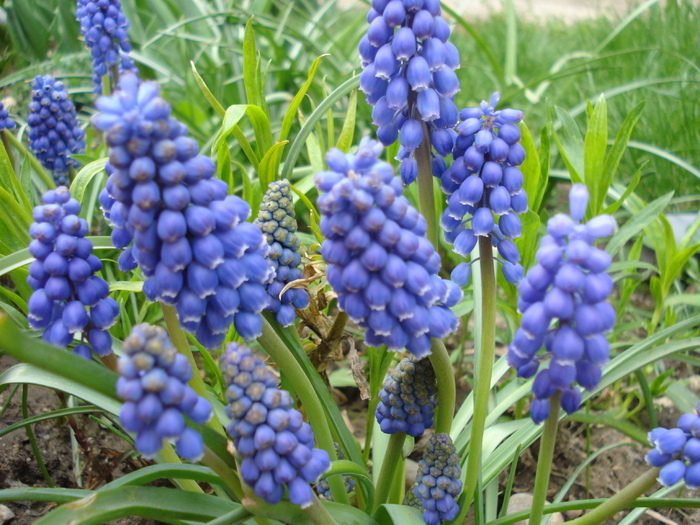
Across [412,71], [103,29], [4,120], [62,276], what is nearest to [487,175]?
[412,71]

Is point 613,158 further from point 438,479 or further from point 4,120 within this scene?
point 4,120

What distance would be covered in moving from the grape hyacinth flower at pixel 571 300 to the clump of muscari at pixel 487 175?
50 centimetres

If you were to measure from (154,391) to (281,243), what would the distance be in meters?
0.99

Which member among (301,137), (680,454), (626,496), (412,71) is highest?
(412,71)

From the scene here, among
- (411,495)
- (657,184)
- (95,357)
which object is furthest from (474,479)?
(657,184)

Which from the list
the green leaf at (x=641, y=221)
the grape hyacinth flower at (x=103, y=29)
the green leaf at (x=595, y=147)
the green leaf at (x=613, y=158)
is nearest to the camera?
the green leaf at (x=595, y=147)

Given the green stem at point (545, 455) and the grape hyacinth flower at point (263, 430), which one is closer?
the grape hyacinth flower at point (263, 430)

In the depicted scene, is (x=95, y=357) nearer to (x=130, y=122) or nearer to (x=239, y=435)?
(x=239, y=435)

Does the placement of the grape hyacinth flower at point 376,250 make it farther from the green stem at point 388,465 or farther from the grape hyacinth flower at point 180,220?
the green stem at point 388,465

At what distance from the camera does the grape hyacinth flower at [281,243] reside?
7.57ft

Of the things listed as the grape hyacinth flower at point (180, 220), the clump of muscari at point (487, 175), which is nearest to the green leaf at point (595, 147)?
the clump of muscari at point (487, 175)

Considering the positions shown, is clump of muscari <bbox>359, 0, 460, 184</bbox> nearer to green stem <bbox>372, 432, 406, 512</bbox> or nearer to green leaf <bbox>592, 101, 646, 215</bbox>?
green stem <bbox>372, 432, 406, 512</bbox>

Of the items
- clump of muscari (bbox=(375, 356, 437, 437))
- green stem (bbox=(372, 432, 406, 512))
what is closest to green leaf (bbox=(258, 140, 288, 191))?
clump of muscari (bbox=(375, 356, 437, 437))

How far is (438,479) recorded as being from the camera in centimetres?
224
